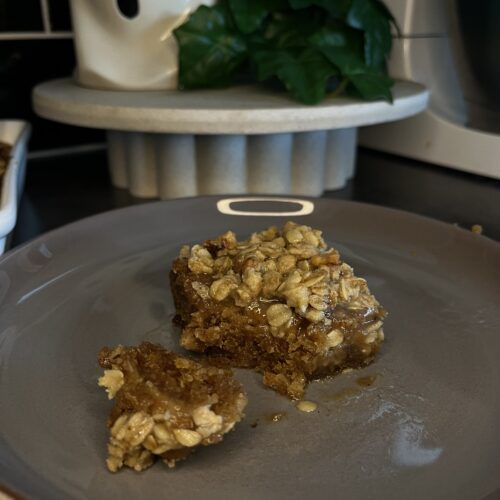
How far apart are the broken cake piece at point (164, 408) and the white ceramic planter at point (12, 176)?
25 centimetres

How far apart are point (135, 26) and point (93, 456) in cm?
79

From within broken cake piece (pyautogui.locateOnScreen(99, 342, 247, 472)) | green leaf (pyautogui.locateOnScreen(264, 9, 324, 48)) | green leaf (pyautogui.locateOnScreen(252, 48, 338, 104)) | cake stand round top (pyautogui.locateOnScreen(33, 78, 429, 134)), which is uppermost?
green leaf (pyautogui.locateOnScreen(264, 9, 324, 48))

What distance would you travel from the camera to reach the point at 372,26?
107cm

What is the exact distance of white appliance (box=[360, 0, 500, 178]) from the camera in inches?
44.6

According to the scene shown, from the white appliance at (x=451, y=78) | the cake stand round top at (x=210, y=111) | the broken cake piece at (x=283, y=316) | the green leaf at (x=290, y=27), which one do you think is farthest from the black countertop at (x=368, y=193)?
the broken cake piece at (x=283, y=316)

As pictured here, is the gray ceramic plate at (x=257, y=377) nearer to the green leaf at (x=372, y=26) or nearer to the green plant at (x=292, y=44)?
the green plant at (x=292, y=44)

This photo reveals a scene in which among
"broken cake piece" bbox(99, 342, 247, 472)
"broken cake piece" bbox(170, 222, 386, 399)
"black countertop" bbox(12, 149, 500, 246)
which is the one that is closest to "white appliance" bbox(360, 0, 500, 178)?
"black countertop" bbox(12, 149, 500, 246)

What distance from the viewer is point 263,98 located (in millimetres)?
985

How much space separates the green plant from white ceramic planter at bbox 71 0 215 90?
0.03 m

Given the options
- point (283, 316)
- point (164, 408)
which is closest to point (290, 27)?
point (283, 316)

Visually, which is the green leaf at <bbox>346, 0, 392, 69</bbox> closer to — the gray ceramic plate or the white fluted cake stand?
the white fluted cake stand

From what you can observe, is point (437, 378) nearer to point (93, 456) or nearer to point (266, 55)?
point (93, 456)

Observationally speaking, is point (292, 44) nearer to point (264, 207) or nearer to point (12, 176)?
point (264, 207)

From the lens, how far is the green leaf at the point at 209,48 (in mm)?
1017
